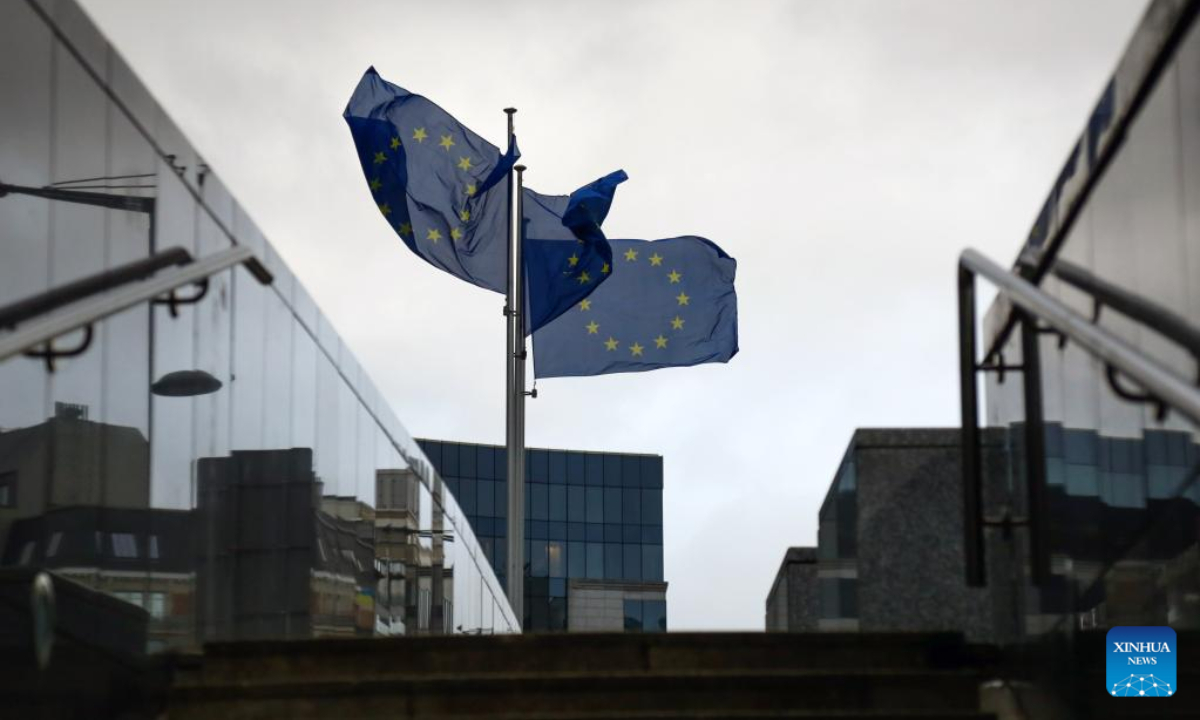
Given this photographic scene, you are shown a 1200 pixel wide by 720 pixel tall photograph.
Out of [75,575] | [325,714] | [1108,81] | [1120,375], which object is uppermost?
[1108,81]

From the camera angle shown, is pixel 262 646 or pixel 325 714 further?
pixel 262 646

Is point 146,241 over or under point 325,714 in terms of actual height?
over

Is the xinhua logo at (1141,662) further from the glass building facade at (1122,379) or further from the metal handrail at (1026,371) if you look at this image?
the metal handrail at (1026,371)

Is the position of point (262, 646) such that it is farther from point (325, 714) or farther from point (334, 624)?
point (334, 624)

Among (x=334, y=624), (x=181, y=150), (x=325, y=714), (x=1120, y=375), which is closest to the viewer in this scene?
(x=1120, y=375)

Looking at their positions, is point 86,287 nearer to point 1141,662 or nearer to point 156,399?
A: point 156,399

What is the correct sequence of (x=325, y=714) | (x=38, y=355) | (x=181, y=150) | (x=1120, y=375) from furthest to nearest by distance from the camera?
(x=181, y=150)
(x=325, y=714)
(x=38, y=355)
(x=1120, y=375)

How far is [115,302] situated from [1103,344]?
314cm

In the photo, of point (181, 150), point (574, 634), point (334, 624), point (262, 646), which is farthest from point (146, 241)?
point (334, 624)

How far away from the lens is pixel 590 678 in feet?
25.0

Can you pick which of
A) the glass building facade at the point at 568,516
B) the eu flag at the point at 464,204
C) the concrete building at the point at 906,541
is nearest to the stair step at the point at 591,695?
the concrete building at the point at 906,541

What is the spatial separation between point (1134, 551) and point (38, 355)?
3419 millimetres

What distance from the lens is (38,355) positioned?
6637mm

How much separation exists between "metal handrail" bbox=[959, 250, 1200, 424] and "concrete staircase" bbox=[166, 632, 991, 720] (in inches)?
56.7
